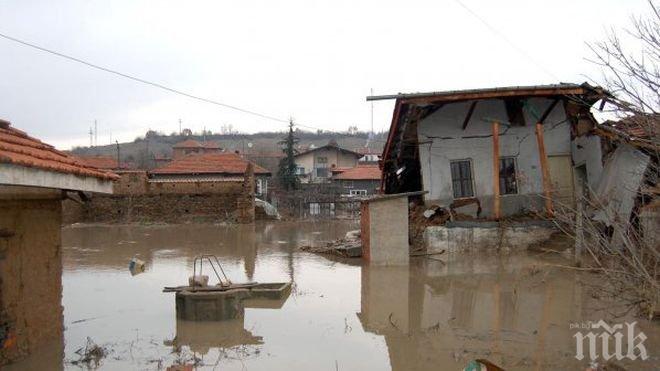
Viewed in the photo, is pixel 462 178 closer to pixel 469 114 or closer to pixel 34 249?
pixel 469 114

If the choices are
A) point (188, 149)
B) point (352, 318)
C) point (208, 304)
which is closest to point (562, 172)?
point (352, 318)

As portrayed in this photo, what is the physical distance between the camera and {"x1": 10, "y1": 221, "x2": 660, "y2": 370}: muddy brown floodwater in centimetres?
756

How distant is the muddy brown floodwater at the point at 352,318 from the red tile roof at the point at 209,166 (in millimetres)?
26558

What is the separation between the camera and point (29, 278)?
7.72 m

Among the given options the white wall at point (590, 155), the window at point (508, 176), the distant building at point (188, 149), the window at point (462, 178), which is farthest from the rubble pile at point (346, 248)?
the distant building at point (188, 149)

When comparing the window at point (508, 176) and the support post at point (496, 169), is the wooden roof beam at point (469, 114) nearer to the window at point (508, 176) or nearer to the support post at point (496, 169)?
the support post at point (496, 169)

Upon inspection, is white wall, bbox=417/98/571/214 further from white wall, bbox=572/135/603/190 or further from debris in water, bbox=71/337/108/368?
debris in water, bbox=71/337/108/368

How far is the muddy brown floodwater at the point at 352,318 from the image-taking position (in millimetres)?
7562

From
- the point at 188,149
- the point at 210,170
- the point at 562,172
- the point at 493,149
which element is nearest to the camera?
the point at 493,149

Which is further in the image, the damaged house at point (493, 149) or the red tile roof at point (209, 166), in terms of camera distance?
the red tile roof at point (209, 166)

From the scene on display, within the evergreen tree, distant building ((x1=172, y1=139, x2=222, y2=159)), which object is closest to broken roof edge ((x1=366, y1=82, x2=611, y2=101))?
the evergreen tree

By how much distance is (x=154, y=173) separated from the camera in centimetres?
4312

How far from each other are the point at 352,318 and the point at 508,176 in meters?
10.5

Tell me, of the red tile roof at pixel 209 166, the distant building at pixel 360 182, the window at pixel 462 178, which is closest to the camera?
the window at pixel 462 178
